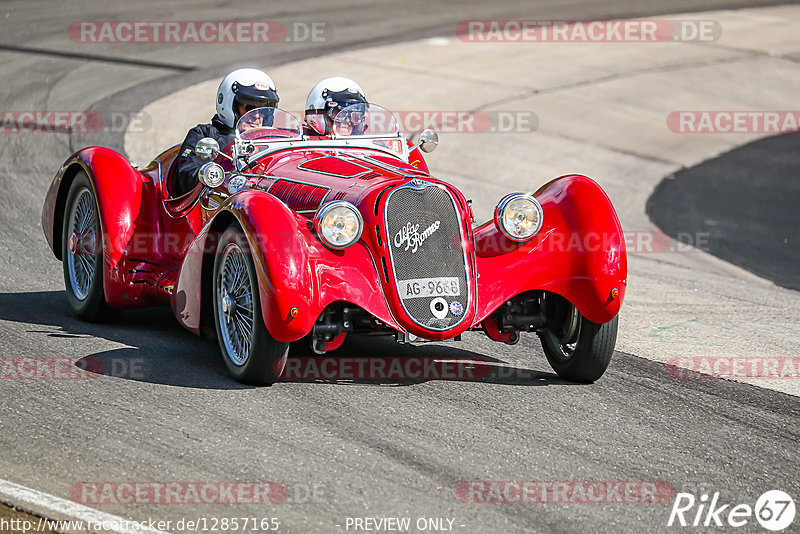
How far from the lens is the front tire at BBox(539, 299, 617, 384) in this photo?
6930 millimetres

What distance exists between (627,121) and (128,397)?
13.2m

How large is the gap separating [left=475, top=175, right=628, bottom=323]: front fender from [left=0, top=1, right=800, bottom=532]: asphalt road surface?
59 cm

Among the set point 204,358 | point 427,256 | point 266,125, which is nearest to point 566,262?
point 427,256

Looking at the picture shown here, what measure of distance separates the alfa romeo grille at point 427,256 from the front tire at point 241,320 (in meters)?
0.81

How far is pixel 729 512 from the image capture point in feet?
17.1

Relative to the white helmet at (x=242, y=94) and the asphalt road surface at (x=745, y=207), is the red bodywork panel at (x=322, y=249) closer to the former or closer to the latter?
the white helmet at (x=242, y=94)

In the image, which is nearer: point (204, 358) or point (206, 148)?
point (204, 358)

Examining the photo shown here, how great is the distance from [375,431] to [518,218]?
68.5 inches

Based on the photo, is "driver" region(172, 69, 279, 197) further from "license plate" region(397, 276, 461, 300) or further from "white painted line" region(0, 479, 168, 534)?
"white painted line" region(0, 479, 168, 534)

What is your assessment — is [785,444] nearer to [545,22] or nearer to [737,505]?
[737,505]

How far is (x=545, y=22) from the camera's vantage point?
78.4 ft

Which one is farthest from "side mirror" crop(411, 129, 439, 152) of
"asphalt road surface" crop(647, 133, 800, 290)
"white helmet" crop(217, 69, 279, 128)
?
"asphalt road surface" crop(647, 133, 800, 290)

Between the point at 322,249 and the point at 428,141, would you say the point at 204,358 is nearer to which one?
the point at 322,249

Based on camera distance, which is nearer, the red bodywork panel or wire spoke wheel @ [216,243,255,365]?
the red bodywork panel
